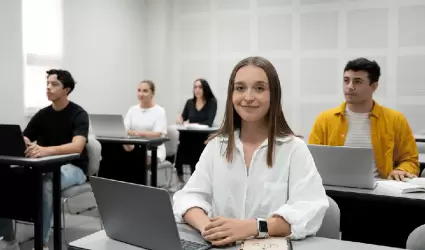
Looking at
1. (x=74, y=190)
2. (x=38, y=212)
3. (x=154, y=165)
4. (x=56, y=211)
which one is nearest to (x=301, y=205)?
(x=38, y=212)

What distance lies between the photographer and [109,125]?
14.7 ft

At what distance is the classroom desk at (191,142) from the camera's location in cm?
529

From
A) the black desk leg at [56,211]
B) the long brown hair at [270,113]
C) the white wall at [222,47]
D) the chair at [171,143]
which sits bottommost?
the black desk leg at [56,211]

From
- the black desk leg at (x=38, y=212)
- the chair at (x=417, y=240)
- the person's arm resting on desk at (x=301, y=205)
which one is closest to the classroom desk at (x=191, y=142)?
the black desk leg at (x=38, y=212)

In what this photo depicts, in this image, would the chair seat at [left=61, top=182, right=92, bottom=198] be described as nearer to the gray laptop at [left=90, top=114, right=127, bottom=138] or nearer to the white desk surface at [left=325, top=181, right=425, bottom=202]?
the gray laptop at [left=90, top=114, right=127, bottom=138]

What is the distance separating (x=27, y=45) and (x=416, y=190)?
14.4ft

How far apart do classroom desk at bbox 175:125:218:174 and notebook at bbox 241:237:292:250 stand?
3917 millimetres

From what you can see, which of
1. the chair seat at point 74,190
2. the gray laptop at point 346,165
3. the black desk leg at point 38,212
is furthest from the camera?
the chair seat at point 74,190

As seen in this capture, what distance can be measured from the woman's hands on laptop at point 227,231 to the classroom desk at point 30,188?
1754mm

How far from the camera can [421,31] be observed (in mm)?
5715

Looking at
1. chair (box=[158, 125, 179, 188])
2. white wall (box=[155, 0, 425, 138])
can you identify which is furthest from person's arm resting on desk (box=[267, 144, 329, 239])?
white wall (box=[155, 0, 425, 138])

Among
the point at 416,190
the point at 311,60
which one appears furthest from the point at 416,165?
the point at 311,60

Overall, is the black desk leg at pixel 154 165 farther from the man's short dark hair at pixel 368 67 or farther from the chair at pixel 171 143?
the man's short dark hair at pixel 368 67

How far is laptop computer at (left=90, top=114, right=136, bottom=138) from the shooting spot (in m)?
4.46
